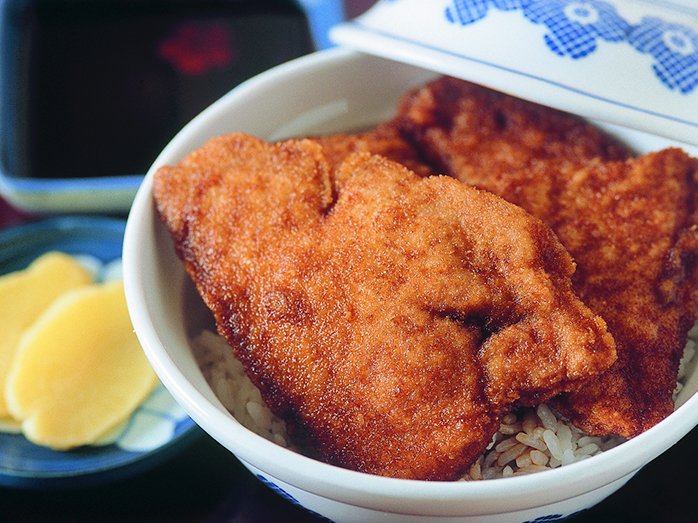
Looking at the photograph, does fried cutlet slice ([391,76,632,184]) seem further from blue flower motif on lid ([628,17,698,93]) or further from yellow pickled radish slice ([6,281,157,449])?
yellow pickled radish slice ([6,281,157,449])

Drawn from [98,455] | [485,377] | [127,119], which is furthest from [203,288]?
[127,119]

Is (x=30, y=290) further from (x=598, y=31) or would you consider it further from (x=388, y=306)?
(x=598, y=31)

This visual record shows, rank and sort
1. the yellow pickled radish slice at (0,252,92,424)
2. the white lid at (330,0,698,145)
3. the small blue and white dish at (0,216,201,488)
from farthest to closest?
the yellow pickled radish slice at (0,252,92,424), the small blue and white dish at (0,216,201,488), the white lid at (330,0,698,145)

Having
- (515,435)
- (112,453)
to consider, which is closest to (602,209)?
(515,435)

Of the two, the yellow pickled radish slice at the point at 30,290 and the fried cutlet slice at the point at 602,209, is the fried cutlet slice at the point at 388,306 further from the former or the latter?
the yellow pickled radish slice at the point at 30,290

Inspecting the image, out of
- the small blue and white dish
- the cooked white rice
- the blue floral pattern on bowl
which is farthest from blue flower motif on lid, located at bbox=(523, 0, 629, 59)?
the small blue and white dish

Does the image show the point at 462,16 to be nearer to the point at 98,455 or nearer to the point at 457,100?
the point at 457,100

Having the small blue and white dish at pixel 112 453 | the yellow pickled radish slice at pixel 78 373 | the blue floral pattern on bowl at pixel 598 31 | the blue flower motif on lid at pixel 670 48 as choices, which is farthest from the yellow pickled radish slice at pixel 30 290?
the blue flower motif on lid at pixel 670 48
